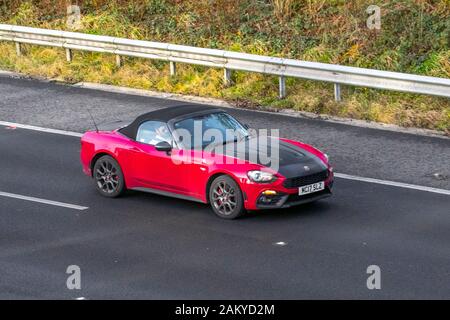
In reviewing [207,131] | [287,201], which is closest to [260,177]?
[287,201]

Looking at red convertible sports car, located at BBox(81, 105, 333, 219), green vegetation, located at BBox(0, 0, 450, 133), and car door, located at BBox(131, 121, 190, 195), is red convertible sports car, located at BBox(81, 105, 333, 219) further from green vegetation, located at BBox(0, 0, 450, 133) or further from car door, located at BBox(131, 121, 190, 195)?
green vegetation, located at BBox(0, 0, 450, 133)

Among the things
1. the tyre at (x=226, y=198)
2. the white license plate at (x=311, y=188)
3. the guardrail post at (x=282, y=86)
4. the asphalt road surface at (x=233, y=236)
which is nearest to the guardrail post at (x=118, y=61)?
the guardrail post at (x=282, y=86)

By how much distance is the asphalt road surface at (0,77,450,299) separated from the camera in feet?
43.9

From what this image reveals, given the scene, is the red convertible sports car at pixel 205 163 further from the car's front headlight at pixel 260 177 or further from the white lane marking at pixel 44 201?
the white lane marking at pixel 44 201

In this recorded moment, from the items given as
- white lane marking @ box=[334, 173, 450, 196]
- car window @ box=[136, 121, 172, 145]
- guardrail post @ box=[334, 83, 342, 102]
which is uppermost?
guardrail post @ box=[334, 83, 342, 102]

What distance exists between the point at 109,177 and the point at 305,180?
3.23m

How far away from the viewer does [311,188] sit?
16047mm

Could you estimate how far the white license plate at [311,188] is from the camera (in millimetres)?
15953

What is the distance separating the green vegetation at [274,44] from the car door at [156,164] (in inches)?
228

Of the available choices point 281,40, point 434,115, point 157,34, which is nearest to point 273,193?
point 434,115

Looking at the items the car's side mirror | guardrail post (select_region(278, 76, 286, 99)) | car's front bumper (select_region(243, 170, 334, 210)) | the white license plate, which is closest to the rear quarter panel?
the car's side mirror

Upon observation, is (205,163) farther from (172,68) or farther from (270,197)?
(172,68)

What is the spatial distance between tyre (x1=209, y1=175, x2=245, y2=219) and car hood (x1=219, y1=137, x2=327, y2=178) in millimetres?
422

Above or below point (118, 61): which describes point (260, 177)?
below
